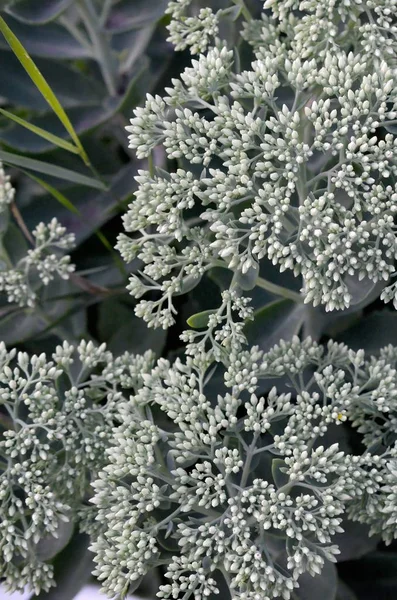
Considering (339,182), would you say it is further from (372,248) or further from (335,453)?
(335,453)

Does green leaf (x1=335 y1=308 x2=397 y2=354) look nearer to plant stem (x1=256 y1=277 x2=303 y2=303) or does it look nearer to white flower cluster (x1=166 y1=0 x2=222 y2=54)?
plant stem (x1=256 y1=277 x2=303 y2=303)

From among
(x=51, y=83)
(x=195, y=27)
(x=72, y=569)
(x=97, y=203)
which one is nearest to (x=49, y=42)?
(x=51, y=83)

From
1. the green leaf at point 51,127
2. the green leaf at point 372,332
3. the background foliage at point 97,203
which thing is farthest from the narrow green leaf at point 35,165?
the green leaf at point 372,332

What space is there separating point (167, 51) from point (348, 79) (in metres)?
0.56

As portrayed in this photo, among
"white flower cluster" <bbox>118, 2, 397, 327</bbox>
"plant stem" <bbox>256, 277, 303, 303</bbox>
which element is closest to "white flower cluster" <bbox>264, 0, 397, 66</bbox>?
"white flower cluster" <bbox>118, 2, 397, 327</bbox>

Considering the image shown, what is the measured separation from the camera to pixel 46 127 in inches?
44.7

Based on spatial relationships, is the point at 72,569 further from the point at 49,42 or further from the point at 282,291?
the point at 49,42

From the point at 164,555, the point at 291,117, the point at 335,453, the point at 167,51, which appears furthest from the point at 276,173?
the point at 167,51

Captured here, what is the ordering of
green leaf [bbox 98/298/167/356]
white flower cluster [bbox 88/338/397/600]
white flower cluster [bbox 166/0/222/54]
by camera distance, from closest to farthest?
white flower cluster [bbox 88/338/397/600] < white flower cluster [bbox 166/0/222/54] < green leaf [bbox 98/298/167/356]

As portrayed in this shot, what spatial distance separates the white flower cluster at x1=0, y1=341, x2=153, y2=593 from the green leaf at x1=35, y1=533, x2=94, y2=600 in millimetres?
49

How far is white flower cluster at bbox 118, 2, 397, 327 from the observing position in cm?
74

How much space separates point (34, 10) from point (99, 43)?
0.12 meters

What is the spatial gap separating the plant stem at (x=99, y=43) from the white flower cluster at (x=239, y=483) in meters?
0.55

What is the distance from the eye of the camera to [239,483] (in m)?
0.80
